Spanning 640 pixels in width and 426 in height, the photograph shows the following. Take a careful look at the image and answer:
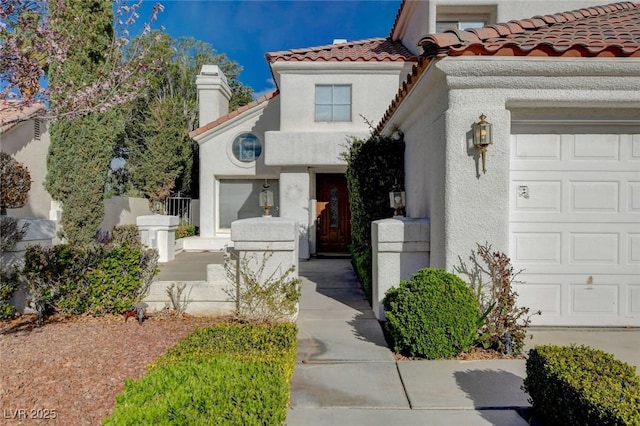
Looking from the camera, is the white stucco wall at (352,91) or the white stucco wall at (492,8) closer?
the white stucco wall at (492,8)

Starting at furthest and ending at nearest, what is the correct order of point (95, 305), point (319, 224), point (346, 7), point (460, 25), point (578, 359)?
1. point (319, 224)
2. point (346, 7)
3. point (460, 25)
4. point (95, 305)
5. point (578, 359)

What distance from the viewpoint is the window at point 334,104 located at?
495 inches

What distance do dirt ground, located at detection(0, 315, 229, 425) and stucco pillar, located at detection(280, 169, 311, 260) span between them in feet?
21.8

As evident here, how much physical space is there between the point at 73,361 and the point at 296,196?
28.1 feet

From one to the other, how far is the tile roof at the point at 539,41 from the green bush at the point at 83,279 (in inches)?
230

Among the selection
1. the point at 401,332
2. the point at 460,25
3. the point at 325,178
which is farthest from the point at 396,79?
the point at 401,332

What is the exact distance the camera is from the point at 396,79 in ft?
41.2

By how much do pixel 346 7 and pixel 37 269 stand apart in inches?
443

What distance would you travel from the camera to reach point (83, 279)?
6273mm

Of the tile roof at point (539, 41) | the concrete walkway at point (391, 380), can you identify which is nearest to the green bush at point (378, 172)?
the concrete walkway at point (391, 380)

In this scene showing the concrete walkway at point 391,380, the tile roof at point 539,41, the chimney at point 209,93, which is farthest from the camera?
the chimney at point 209,93

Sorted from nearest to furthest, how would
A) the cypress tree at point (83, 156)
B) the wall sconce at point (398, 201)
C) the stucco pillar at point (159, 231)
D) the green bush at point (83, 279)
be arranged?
the green bush at point (83, 279), the wall sconce at point (398, 201), the stucco pillar at point (159, 231), the cypress tree at point (83, 156)

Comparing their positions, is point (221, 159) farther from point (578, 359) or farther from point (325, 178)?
point (578, 359)

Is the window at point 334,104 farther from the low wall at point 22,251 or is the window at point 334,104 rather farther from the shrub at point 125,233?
the low wall at point 22,251
